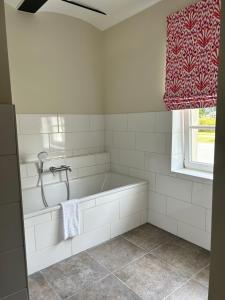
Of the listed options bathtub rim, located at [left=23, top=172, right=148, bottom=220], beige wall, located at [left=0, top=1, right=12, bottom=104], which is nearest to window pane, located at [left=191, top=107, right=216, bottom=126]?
bathtub rim, located at [left=23, top=172, right=148, bottom=220]

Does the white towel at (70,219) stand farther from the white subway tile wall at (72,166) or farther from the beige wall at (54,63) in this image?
the beige wall at (54,63)

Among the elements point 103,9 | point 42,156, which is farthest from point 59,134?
point 103,9

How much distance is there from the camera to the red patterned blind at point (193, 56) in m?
2.03

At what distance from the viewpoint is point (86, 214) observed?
2.27 meters

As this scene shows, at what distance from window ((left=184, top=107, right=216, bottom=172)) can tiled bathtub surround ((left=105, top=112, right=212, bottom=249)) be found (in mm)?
126

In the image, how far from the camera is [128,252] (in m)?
2.29

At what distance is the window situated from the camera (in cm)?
238

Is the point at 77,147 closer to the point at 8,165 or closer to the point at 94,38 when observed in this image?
the point at 94,38

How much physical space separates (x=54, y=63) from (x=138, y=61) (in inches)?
41.1

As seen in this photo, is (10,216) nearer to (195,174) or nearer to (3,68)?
(3,68)

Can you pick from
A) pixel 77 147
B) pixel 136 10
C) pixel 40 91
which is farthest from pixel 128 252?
pixel 136 10

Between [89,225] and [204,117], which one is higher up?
[204,117]

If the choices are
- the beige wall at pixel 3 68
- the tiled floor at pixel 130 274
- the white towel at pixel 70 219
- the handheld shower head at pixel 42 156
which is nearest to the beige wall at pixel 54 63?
the handheld shower head at pixel 42 156

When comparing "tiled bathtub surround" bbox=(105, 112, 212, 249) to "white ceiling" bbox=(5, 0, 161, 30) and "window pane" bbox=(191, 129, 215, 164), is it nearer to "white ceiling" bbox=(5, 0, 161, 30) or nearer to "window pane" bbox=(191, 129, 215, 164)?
"window pane" bbox=(191, 129, 215, 164)
